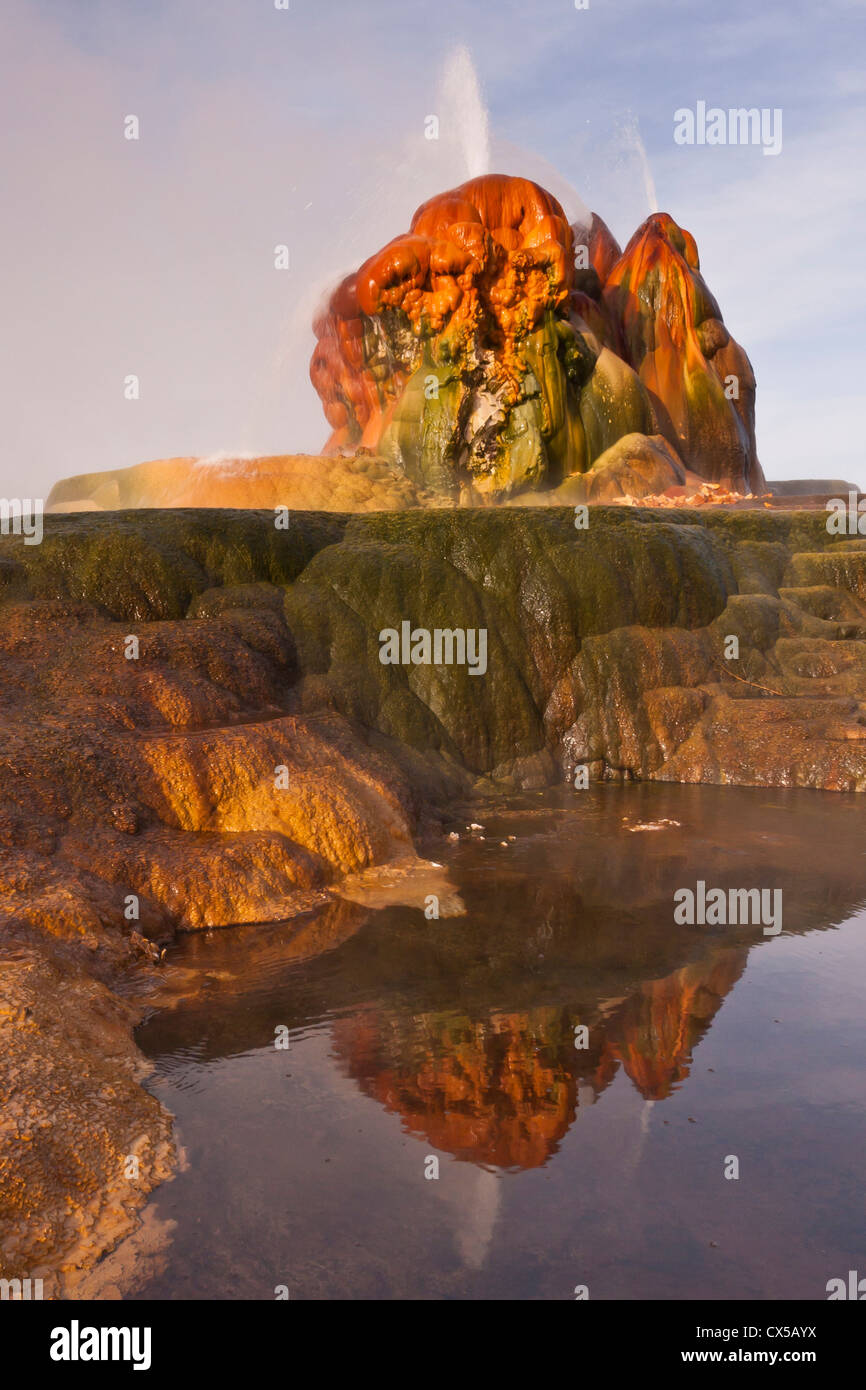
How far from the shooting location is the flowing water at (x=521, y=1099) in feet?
14.5

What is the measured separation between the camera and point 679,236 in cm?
3130

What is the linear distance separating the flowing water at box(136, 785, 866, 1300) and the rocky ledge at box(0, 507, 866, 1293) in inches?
20.4

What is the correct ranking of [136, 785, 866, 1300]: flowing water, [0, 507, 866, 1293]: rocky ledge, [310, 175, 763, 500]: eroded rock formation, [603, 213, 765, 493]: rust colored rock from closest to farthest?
1. [136, 785, 866, 1300]: flowing water
2. [0, 507, 866, 1293]: rocky ledge
3. [310, 175, 763, 500]: eroded rock formation
4. [603, 213, 765, 493]: rust colored rock

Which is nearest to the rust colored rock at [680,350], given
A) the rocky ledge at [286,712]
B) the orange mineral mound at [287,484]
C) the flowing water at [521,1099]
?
the orange mineral mound at [287,484]

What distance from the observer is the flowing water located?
4.43m

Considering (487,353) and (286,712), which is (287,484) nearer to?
(487,353)

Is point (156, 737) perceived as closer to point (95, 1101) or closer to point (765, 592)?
point (95, 1101)

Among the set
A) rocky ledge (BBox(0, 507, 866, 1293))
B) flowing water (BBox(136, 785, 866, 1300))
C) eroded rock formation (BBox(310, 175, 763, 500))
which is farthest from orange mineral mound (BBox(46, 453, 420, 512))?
flowing water (BBox(136, 785, 866, 1300))

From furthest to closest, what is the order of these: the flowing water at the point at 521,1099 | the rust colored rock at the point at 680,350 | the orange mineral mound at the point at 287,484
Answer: the rust colored rock at the point at 680,350 < the orange mineral mound at the point at 287,484 < the flowing water at the point at 521,1099

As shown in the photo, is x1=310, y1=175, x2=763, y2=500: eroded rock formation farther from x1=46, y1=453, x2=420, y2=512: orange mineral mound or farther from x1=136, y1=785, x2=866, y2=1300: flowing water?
x1=136, y1=785, x2=866, y2=1300: flowing water

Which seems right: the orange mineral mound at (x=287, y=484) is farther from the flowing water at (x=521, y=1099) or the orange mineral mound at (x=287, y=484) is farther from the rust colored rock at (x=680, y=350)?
the flowing water at (x=521, y=1099)

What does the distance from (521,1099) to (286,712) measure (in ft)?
25.3

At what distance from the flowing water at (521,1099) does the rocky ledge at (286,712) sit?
518 mm

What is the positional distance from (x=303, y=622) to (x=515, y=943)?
7186 mm
